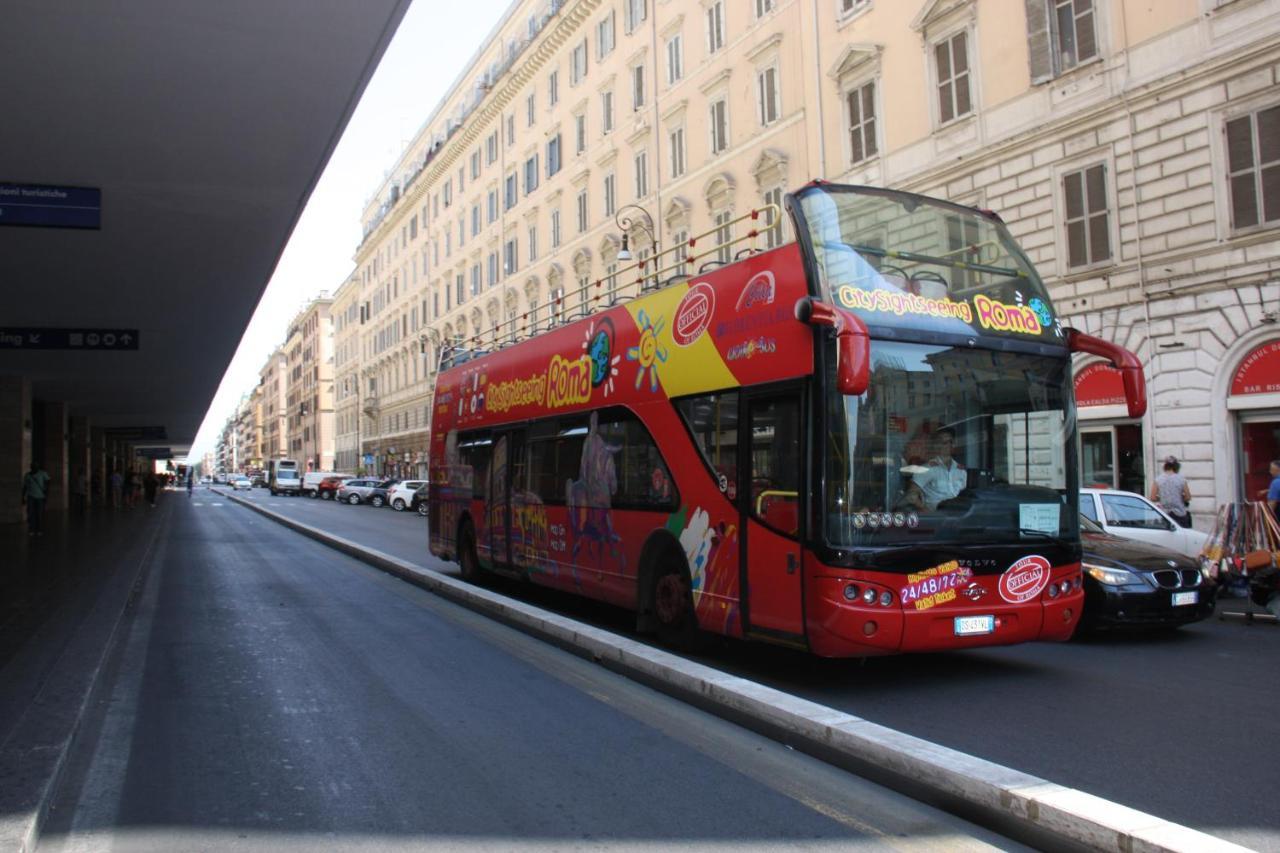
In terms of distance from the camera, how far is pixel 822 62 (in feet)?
81.8

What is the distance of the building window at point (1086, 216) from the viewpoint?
18219 millimetres

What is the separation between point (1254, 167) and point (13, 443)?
3112cm

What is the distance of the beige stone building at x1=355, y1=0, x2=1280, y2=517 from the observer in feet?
52.7

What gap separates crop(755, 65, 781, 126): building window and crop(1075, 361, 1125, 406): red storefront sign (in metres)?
11.9

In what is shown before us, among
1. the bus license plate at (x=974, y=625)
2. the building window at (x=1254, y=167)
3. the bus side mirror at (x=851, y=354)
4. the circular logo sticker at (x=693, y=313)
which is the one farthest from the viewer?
the building window at (x=1254, y=167)

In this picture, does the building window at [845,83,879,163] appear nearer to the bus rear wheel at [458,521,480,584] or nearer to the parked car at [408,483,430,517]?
the bus rear wheel at [458,521,480,584]

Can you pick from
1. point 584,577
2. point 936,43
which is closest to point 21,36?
point 584,577

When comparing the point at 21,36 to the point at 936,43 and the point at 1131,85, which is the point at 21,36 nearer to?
the point at 1131,85

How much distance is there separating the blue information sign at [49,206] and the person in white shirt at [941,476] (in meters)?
9.65

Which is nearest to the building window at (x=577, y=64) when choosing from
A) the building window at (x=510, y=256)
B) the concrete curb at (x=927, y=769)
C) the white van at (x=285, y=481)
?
the building window at (x=510, y=256)

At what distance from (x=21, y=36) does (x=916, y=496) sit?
7500 millimetres

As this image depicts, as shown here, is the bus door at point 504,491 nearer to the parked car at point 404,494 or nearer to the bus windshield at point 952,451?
the bus windshield at point 952,451

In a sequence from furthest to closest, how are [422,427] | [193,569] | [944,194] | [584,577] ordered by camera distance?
[422,427] → [944,194] → [193,569] → [584,577]

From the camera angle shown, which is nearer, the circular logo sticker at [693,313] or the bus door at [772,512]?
the bus door at [772,512]
